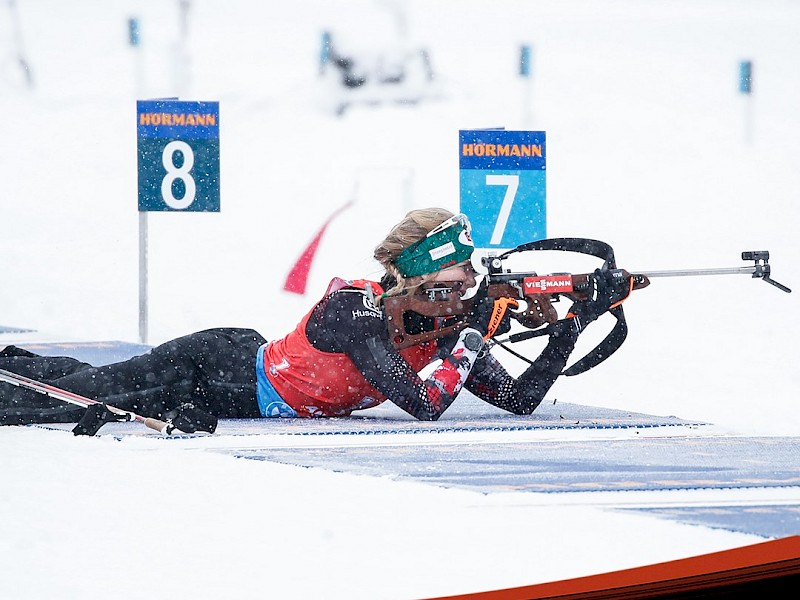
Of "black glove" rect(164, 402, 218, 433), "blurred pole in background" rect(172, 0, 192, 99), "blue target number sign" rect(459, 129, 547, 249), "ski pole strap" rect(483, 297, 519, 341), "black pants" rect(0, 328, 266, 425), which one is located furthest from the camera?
"blurred pole in background" rect(172, 0, 192, 99)

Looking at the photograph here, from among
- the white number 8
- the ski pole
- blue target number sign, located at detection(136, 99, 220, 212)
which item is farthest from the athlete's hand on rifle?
the white number 8

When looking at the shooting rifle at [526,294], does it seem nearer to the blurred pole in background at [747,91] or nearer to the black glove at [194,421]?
the black glove at [194,421]

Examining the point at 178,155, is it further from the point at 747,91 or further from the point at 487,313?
the point at 747,91

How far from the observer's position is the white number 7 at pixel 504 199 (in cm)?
618

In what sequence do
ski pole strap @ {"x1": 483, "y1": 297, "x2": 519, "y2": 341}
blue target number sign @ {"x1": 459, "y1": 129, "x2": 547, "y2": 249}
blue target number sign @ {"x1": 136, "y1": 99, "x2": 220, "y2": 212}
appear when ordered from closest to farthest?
1. ski pole strap @ {"x1": 483, "y1": 297, "x2": 519, "y2": 341}
2. blue target number sign @ {"x1": 459, "y1": 129, "x2": 547, "y2": 249}
3. blue target number sign @ {"x1": 136, "y1": 99, "x2": 220, "y2": 212}

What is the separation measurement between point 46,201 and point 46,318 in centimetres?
580

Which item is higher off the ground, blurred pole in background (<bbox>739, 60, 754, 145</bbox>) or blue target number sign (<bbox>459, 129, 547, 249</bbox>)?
blurred pole in background (<bbox>739, 60, 754, 145</bbox>)

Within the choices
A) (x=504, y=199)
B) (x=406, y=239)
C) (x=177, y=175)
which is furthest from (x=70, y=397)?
(x=177, y=175)

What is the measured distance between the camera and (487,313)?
4.16 m

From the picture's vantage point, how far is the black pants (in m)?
4.34

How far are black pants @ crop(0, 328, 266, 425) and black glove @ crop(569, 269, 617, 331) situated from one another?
102 centimetres

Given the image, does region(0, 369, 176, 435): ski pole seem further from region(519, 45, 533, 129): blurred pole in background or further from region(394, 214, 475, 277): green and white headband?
region(519, 45, 533, 129): blurred pole in background

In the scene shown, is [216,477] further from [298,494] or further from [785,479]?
[785,479]

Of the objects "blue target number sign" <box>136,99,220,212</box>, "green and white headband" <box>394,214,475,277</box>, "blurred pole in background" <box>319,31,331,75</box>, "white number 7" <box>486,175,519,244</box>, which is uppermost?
"blurred pole in background" <box>319,31,331,75</box>
